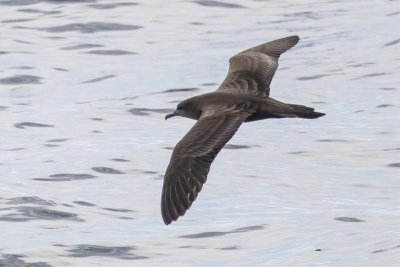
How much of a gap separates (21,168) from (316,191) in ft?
9.36

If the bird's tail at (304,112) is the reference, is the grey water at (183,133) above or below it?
below

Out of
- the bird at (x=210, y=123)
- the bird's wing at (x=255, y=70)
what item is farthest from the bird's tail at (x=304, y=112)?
the bird's wing at (x=255, y=70)

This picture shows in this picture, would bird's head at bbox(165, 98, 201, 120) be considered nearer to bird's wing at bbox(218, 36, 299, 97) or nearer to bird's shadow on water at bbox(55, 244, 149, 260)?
bird's wing at bbox(218, 36, 299, 97)

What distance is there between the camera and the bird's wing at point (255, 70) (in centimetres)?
1114

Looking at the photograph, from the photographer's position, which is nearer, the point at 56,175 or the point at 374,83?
the point at 56,175

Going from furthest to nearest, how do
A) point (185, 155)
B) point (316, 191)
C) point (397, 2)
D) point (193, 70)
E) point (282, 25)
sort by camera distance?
point (397, 2) < point (282, 25) < point (193, 70) < point (316, 191) < point (185, 155)

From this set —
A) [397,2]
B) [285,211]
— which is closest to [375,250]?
[285,211]

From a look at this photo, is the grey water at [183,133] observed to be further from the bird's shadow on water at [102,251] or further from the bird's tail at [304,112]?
the bird's tail at [304,112]

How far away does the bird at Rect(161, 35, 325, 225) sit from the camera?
373 inches

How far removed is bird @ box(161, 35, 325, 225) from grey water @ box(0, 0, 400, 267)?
1258mm

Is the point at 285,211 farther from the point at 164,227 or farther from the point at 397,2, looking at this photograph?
the point at 397,2

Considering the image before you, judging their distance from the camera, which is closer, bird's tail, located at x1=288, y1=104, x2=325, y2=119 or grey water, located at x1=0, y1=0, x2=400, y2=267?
bird's tail, located at x1=288, y1=104, x2=325, y2=119

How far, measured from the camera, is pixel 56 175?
13.5 m

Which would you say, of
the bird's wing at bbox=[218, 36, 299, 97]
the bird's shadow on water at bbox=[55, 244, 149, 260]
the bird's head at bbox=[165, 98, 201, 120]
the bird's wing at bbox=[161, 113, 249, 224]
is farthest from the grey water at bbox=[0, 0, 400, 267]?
the bird's wing at bbox=[161, 113, 249, 224]
